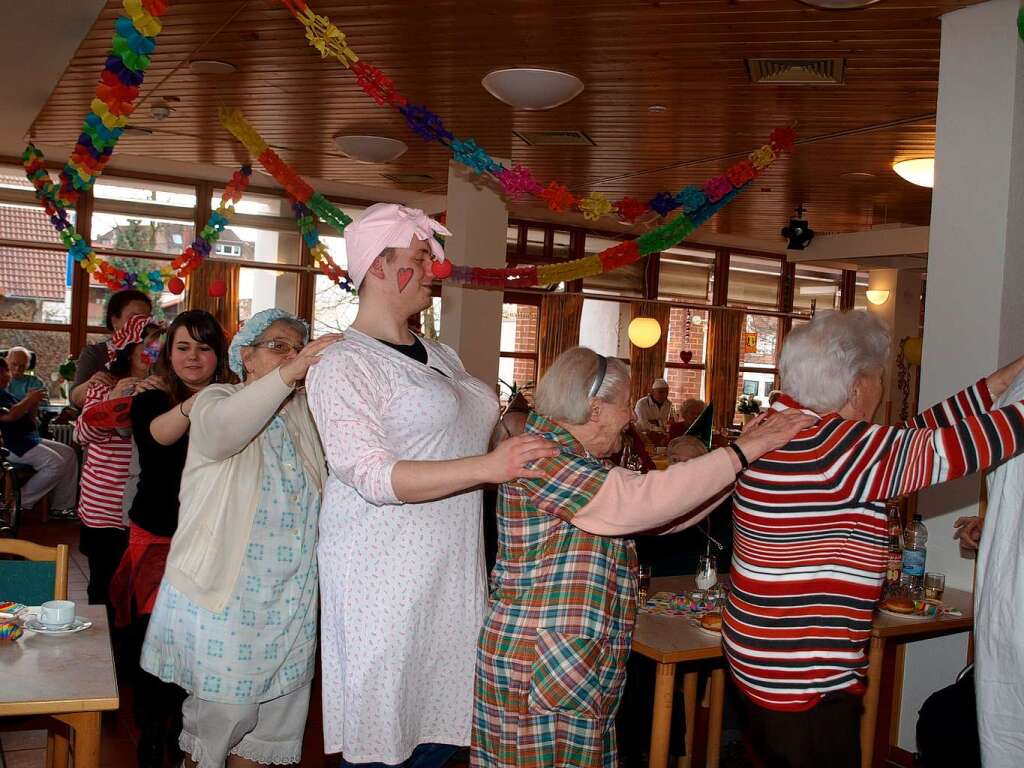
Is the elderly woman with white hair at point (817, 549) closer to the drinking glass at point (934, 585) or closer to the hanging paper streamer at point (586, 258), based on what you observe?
the drinking glass at point (934, 585)

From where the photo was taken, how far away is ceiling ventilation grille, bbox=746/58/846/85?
202 inches

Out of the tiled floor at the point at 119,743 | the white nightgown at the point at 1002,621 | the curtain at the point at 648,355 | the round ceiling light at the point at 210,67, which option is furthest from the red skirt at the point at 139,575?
the curtain at the point at 648,355

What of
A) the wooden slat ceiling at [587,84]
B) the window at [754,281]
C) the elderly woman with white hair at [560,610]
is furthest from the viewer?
the window at [754,281]

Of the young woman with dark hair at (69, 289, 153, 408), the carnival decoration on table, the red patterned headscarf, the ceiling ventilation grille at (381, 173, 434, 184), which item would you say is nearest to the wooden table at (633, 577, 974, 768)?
the red patterned headscarf

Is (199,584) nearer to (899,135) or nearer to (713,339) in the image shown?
(899,135)

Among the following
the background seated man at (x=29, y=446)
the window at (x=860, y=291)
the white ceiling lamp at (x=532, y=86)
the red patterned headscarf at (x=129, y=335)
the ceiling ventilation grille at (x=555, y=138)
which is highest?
the ceiling ventilation grille at (x=555, y=138)

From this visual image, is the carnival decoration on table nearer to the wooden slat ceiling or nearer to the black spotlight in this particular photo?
the wooden slat ceiling

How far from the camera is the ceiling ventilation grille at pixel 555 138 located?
7113 mm

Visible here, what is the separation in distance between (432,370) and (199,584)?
898 millimetres

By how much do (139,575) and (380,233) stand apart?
5.06 feet

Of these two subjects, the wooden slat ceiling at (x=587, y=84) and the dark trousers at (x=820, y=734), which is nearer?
the dark trousers at (x=820, y=734)

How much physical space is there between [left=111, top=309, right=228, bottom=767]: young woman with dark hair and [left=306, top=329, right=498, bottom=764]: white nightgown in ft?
3.50

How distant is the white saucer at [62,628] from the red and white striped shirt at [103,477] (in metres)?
1.77

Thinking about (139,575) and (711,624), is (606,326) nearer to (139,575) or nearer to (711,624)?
(711,624)
